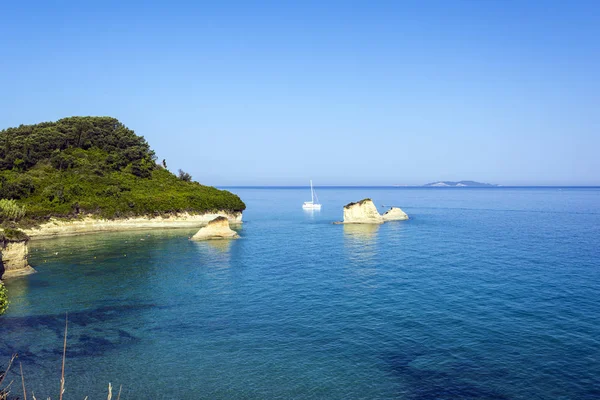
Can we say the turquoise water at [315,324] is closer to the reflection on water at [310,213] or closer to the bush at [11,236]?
the bush at [11,236]

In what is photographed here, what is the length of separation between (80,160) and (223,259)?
72.0 meters

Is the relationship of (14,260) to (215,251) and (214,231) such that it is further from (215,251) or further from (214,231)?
(214,231)

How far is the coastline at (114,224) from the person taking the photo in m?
84.8

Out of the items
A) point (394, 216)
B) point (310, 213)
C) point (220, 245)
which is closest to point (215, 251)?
point (220, 245)

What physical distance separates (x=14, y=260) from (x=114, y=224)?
148ft

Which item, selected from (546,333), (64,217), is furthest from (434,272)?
(64,217)

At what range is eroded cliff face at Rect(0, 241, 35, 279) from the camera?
49.1 metres

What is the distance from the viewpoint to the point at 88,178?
4070 inches

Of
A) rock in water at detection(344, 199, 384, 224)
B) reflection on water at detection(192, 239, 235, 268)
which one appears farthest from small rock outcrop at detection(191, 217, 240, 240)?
rock in water at detection(344, 199, 384, 224)

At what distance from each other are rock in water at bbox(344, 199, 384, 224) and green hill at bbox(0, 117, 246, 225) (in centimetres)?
2906

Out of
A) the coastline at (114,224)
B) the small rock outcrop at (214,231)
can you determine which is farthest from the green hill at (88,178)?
the small rock outcrop at (214,231)

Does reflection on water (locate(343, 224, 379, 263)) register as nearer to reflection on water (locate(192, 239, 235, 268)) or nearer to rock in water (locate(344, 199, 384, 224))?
rock in water (locate(344, 199, 384, 224))

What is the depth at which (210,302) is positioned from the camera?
3931cm

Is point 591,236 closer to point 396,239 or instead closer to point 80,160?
point 396,239
